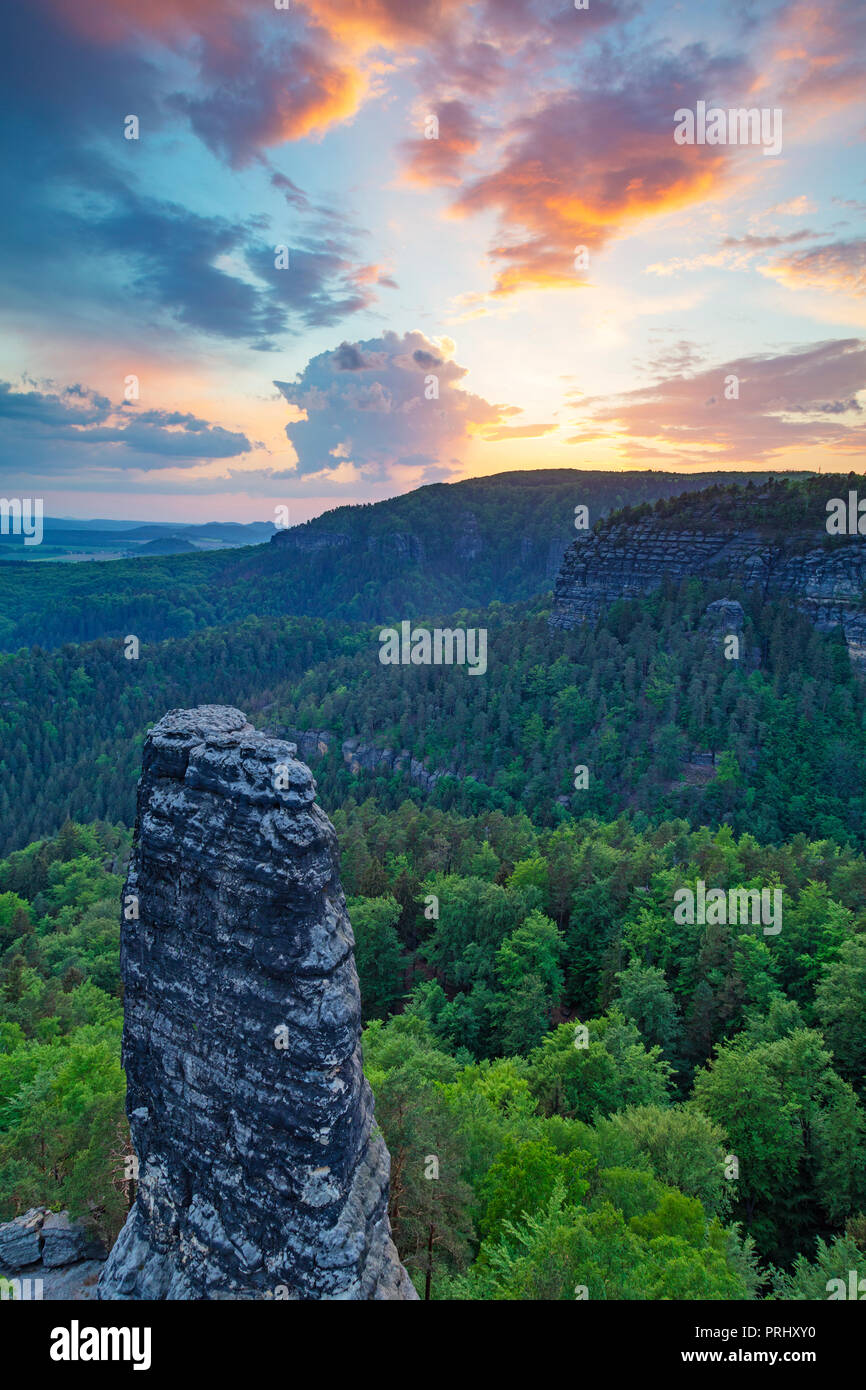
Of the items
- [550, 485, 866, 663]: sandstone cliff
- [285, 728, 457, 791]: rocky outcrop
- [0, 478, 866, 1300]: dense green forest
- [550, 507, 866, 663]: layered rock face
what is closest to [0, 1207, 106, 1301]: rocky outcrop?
[0, 478, 866, 1300]: dense green forest

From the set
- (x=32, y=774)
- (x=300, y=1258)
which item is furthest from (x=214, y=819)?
(x=32, y=774)

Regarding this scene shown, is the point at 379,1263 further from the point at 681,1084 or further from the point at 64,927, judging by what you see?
the point at 64,927

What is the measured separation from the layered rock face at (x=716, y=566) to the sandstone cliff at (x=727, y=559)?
15 centimetres

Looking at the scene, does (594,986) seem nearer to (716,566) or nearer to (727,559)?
(716,566)

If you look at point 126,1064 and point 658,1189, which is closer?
point 126,1064

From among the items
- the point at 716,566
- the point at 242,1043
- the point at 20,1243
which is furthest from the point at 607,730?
the point at 242,1043

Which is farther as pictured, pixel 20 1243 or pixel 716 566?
pixel 716 566

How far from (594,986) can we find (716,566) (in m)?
94.2

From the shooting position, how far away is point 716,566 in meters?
122

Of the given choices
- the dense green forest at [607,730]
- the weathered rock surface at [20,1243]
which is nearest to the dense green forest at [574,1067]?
the weathered rock surface at [20,1243]

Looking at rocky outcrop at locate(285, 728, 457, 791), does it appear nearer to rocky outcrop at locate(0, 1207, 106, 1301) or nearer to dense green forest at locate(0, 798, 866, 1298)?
dense green forest at locate(0, 798, 866, 1298)

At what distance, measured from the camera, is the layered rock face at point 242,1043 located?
1300 centimetres
